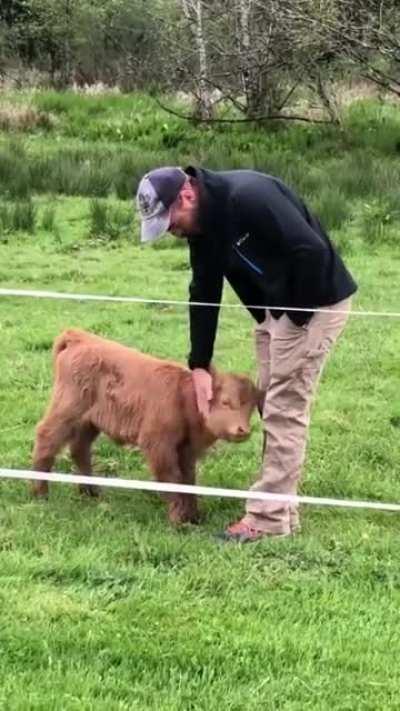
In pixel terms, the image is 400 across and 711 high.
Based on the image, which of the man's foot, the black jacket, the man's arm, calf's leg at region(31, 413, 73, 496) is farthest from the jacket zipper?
calf's leg at region(31, 413, 73, 496)

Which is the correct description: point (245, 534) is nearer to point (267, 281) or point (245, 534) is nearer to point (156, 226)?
point (267, 281)

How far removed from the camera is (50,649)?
3736 millimetres

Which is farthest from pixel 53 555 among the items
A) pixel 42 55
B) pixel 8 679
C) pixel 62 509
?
pixel 42 55

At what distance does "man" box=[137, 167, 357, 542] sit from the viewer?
14.9 ft

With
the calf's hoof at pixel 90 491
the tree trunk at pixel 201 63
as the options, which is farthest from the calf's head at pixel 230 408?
the tree trunk at pixel 201 63

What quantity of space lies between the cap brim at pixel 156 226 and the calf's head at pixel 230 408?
0.83 m

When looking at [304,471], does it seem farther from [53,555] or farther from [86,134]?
[86,134]

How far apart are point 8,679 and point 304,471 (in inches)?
107

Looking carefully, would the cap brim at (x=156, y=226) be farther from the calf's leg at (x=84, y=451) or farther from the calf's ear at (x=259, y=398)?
the calf's leg at (x=84, y=451)

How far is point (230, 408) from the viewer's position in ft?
16.0

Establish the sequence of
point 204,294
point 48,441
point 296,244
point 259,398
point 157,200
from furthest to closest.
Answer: point 48,441, point 259,398, point 204,294, point 296,244, point 157,200

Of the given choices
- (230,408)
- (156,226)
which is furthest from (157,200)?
(230,408)

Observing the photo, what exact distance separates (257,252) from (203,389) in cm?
70

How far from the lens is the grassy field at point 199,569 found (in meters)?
3.56
